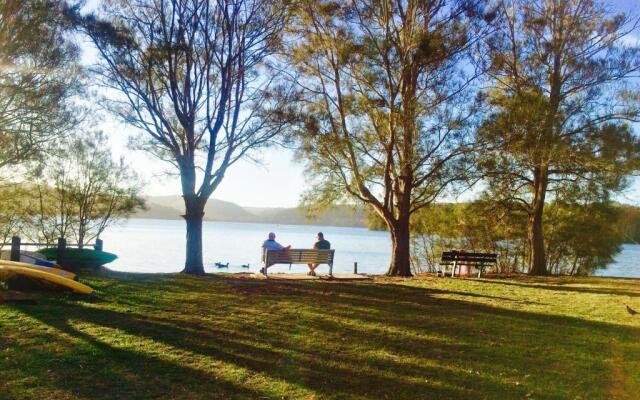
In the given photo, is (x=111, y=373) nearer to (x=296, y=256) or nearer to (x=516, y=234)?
(x=296, y=256)

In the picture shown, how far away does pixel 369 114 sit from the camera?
16.9 metres

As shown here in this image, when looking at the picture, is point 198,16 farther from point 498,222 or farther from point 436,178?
point 498,222

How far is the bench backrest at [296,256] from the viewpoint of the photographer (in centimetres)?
1390

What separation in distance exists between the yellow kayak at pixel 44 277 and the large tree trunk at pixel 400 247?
409 inches

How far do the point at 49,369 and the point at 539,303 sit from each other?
909 centimetres

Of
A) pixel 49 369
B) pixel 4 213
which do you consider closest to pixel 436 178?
pixel 49 369

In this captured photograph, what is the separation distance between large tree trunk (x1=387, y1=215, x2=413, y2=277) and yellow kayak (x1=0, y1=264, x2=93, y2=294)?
409 inches

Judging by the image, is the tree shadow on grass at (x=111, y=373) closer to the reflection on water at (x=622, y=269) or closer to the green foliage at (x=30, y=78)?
the green foliage at (x=30, y=78)

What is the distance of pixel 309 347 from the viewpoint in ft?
21.3

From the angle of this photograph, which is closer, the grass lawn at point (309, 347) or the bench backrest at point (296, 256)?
the grass lawn at point (309, 347)

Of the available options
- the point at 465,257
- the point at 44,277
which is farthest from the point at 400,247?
the point at 44,277

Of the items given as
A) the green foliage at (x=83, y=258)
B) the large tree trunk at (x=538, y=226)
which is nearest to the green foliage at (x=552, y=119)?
the large tree trunk at (x=538, y=226)

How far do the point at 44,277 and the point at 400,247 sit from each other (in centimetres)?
1109

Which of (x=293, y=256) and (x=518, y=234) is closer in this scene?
(x=293, y=256)
